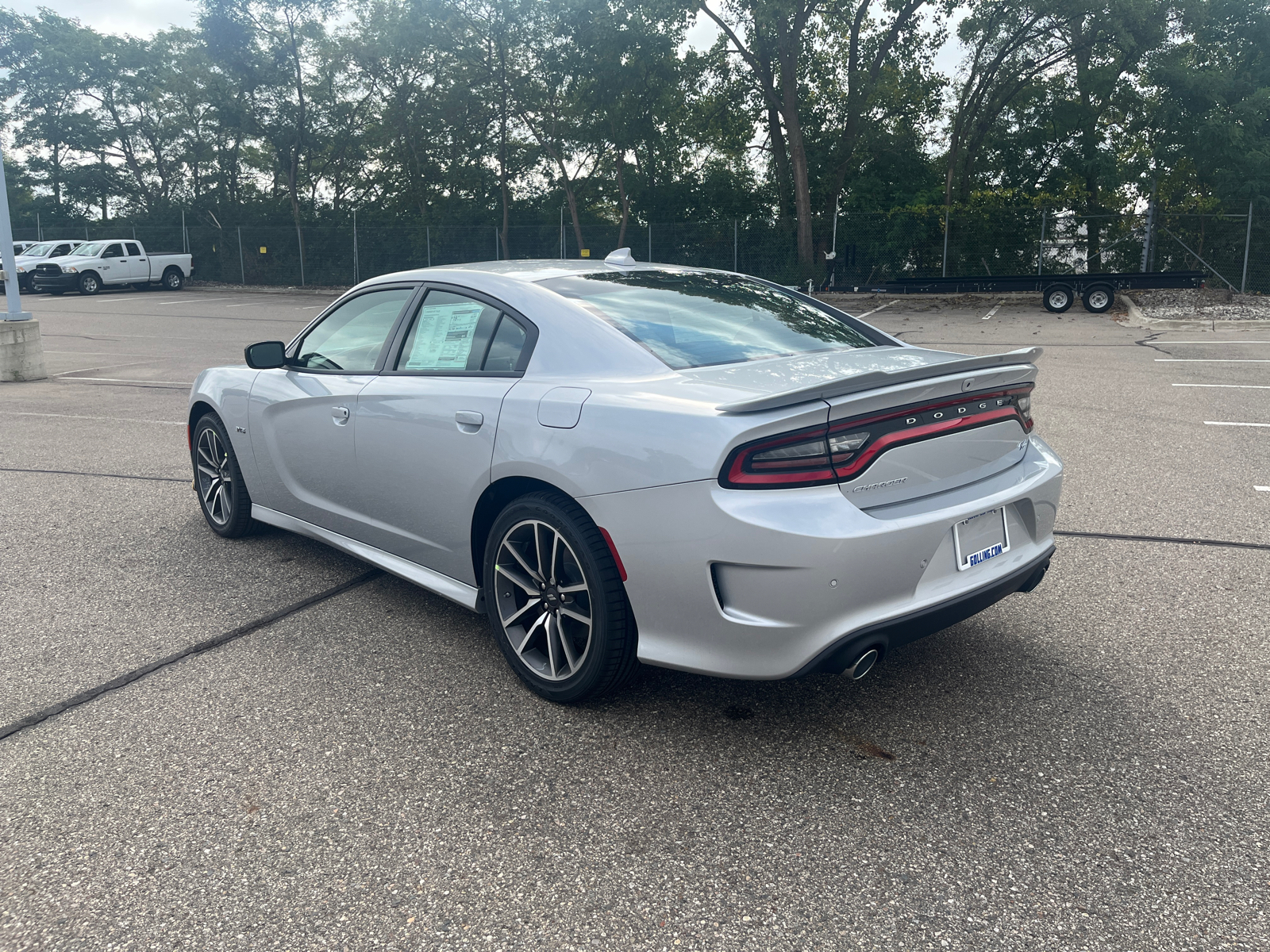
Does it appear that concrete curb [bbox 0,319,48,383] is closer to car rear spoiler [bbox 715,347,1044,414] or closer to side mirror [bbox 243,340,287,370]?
side mirror [bbox 243,340,287,370]

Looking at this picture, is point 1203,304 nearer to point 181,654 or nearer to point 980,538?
point 980,538

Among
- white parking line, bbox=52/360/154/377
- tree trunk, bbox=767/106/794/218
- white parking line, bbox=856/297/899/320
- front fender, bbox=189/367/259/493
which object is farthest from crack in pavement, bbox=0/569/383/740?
tree trunk, bbox=767/106/794/218

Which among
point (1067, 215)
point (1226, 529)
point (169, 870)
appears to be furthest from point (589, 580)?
point (1067, 215)

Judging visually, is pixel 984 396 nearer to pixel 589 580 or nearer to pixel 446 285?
pixel 589 580

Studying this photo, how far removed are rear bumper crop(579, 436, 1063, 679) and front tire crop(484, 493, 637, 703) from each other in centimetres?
9

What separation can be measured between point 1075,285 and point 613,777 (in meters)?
23.1

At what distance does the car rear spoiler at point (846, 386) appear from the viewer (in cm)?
288

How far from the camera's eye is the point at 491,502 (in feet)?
12.0

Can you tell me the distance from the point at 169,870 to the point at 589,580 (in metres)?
1.41

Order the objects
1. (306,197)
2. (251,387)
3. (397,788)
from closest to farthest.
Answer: (397,788) → (251,387) → (306,197)

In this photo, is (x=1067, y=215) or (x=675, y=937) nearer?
(x=675, y=937)

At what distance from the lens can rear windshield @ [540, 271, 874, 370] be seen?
11.9ft

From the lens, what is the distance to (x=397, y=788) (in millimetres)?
2971

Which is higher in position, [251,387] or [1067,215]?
[1067,215]
